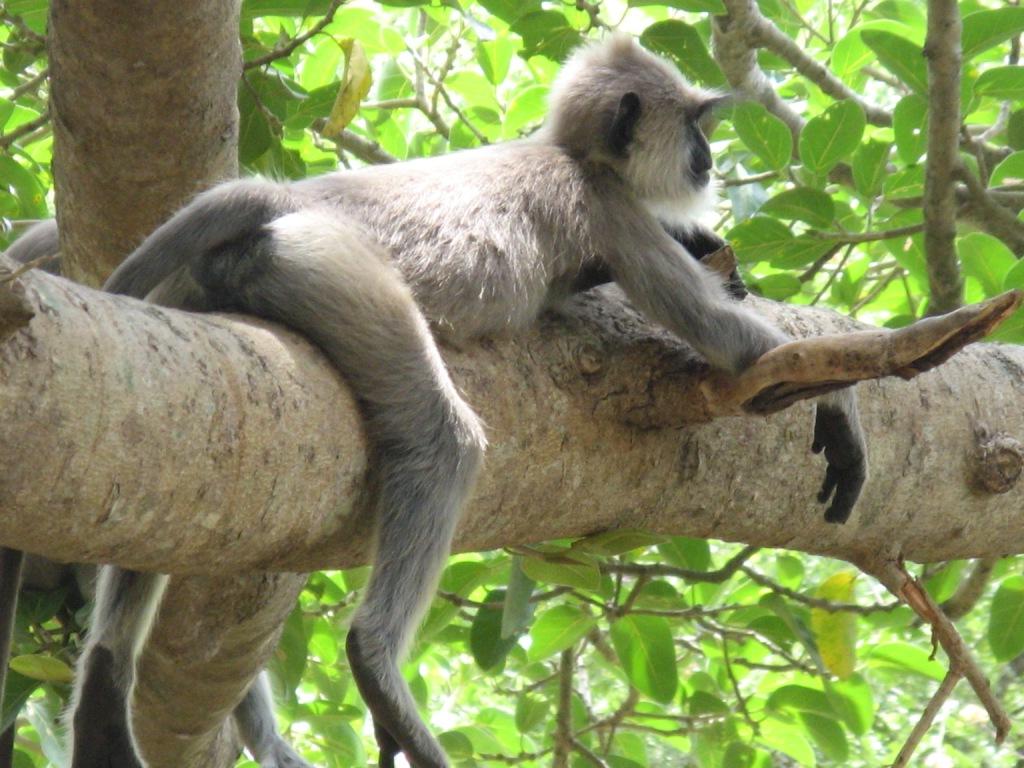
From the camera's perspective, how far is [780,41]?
14.1 feet

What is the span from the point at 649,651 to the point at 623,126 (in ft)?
4.73

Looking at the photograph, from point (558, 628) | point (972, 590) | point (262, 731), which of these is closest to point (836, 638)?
point (972, 590)

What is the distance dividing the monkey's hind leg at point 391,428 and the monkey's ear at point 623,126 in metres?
0.97

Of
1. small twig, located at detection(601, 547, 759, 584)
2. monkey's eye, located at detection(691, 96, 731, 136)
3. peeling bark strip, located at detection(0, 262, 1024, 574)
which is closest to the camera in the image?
peeling bark strip, located at detection(0, 262, 1024, 574)

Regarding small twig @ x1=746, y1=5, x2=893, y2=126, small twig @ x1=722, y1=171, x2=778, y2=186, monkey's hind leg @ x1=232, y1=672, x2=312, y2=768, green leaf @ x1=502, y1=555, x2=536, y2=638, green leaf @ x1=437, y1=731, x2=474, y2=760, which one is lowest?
green leaf @ x1=437, y1=731, x2=474, y2=760

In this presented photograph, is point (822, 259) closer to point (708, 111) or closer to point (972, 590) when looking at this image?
point (708, 111)

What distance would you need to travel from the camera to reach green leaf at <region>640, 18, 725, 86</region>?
3455 millimetres

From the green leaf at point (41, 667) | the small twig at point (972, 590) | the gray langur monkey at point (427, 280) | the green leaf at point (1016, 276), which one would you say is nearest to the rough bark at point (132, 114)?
the gray langur monkey at point (427, 280)

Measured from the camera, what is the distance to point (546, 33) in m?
3.46

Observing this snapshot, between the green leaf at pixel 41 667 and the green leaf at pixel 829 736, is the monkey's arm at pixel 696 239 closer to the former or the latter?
the green leaf at pixel 829 736

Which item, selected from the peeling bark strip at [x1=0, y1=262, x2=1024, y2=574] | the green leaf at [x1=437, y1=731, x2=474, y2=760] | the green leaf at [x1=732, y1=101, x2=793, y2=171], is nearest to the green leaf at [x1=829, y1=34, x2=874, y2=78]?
the green leaf at [x1=732, y1=101, x2=793, y2=171]

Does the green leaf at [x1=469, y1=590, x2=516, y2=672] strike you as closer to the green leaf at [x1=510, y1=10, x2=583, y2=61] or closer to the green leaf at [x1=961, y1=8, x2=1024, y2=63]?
the green leaf at [x1=510, y1=10, x2=583, y2=61]

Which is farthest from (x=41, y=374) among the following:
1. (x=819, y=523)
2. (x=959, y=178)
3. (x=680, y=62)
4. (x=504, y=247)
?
(x=959, y=178)

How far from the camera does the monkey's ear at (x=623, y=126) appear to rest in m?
3.09
